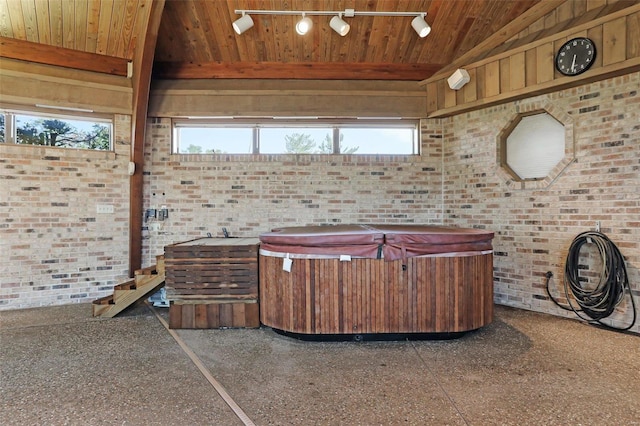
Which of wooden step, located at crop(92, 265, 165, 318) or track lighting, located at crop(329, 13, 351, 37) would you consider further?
track lighting, located at crop(329, 13, 351, 37)

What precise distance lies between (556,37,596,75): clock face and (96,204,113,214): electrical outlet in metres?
5.80

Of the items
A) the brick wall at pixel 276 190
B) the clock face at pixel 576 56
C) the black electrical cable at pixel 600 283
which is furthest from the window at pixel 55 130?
the black electrical cable at pixel 600 283

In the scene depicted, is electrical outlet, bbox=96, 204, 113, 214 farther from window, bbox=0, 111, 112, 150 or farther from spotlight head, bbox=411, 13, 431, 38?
spotlight head, bbox=411, 13, 431, 38

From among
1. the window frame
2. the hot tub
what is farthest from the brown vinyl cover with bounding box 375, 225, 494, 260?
the window frame

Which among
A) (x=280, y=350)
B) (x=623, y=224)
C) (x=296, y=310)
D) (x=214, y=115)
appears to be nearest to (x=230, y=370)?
(x=280, y=350)

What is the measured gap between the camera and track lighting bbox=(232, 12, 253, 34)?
4.03 meters

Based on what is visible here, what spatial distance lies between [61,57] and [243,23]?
2430 millimetres

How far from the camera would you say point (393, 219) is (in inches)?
191

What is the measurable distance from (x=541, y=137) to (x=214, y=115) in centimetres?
435

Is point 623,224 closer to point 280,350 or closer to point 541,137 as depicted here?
point 541,137

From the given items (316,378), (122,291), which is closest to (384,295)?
(316,378)

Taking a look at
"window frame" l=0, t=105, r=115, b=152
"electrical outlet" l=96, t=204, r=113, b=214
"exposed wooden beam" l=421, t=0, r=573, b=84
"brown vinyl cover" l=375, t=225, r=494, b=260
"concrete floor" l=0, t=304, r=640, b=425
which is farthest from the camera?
"electrical outlet" l=96, t=204, r=113, b=214

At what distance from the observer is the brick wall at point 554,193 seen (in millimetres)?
3357

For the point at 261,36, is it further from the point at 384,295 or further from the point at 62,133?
the point at 384,295
